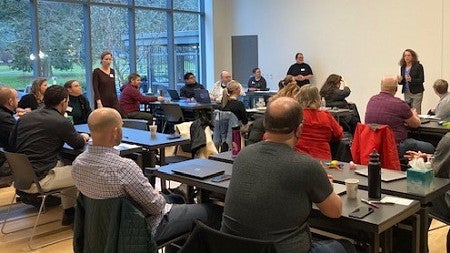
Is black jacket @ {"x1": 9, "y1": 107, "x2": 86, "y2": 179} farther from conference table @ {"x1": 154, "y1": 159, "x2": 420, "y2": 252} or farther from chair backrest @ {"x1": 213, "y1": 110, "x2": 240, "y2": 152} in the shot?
chair backrest @ {"x1": 213, "y1": 110, "x2": 240, "y2": 152}

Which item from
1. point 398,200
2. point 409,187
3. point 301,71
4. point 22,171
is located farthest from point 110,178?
point 301,71

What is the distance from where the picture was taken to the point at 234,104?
573 cm

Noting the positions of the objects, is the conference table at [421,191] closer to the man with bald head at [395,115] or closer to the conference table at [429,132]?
the man with bald head at [395,115]

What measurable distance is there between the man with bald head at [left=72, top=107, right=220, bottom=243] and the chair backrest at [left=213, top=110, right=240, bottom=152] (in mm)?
2976

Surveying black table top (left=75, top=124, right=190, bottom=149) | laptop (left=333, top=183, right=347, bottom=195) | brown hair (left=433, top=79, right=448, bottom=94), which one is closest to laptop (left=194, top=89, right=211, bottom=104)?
black table top (left=75, top=124, right=190, bottom=149)

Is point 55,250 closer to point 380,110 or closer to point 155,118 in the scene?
point 380,110

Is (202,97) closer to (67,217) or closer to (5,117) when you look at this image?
(5,117)

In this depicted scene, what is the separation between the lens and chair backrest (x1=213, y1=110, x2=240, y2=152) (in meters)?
5.60

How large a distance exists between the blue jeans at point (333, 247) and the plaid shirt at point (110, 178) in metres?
0.86

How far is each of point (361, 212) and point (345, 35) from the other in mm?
8250

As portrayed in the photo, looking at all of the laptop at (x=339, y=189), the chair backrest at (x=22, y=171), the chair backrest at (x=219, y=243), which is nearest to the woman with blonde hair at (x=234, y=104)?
the chair backrest at (x=22, y=171)

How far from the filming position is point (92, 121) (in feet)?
8.11

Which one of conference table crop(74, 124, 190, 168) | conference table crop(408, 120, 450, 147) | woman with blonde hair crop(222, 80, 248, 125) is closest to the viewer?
conference table crop(74, 124, 190, 168)

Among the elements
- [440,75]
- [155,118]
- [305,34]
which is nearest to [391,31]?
[440,75]
